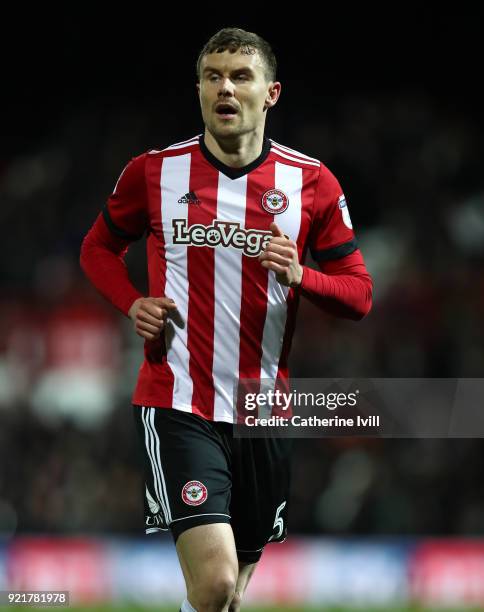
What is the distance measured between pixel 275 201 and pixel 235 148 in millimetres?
260

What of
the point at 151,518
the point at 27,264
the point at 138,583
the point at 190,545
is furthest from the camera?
the point at 27,264

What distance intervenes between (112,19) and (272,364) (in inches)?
429

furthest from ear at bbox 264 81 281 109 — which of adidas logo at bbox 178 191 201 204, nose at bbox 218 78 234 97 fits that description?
adidas logo at bbox 178 191 201 204

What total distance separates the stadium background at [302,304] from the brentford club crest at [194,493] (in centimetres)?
360

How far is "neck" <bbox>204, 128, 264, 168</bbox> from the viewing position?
4297 mm

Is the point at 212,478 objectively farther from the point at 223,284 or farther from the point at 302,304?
the point at 302,304

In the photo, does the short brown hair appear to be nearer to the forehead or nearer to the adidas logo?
the forehead

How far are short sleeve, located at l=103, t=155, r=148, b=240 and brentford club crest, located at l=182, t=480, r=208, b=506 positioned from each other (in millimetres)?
1088

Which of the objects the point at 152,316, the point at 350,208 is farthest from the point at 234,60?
the point at 350,208

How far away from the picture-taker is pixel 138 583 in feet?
25.7

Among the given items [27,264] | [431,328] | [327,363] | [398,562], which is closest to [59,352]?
[27,264]

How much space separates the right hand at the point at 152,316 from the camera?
4012mm

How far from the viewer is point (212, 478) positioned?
396cm

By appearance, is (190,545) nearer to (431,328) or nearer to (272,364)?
(272,364)
